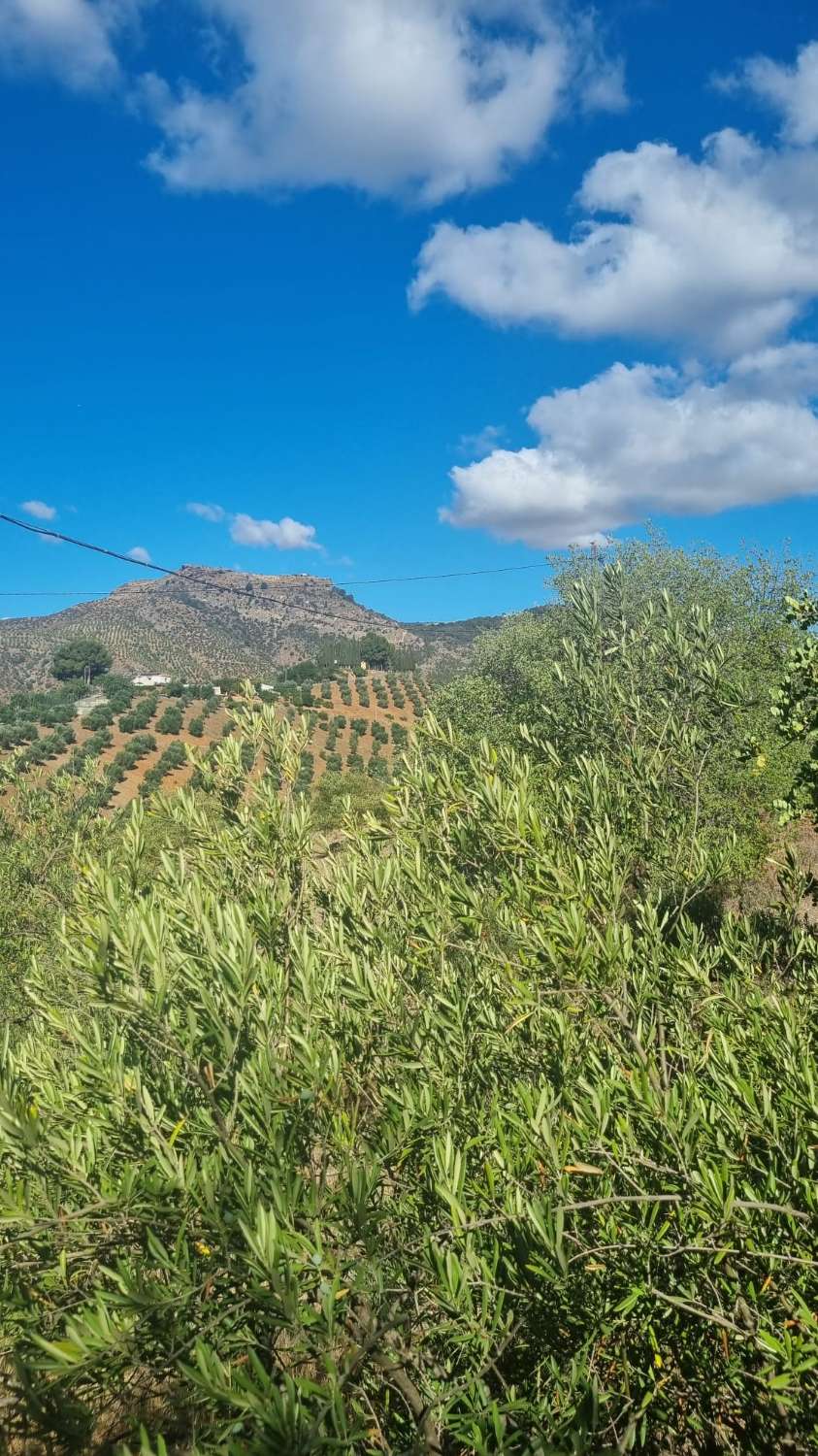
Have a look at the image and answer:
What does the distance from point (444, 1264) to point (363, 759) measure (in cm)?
6395

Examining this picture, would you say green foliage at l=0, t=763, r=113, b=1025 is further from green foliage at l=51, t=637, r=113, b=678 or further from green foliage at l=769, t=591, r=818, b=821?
green foliage at l=51, t=637, r=113, b=678

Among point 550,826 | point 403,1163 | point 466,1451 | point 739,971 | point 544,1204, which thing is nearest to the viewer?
point 544,1204

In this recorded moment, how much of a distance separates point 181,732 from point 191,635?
87.3m

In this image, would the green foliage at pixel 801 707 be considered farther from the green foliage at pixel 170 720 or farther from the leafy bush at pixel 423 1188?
the green foliage at pixel 170 720

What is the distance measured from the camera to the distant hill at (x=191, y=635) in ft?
422

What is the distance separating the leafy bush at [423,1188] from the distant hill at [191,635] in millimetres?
109203

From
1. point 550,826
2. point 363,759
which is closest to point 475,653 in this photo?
point 550,826

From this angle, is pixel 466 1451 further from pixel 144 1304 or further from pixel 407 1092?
pixel 144 1304

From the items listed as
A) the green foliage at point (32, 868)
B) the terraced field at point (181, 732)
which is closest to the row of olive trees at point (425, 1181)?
the green foliage at point (32, 868)

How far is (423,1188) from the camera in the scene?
12.6 feet

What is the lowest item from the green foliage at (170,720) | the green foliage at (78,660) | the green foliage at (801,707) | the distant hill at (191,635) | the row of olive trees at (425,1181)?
the row of olive trees at (425,1181)

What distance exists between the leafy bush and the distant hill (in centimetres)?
10920

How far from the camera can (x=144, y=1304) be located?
2838mm

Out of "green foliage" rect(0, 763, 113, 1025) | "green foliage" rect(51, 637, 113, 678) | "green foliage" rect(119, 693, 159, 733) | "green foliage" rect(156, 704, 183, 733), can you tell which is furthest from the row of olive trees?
"green foliage" rect(51, 637, 113, 678)
